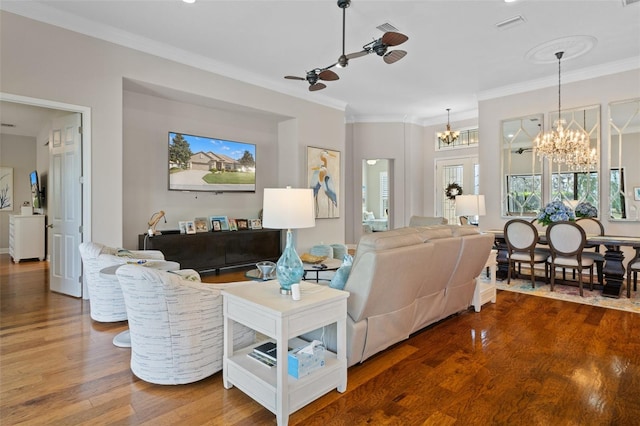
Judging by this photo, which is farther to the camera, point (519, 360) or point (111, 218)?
point (111, 218)

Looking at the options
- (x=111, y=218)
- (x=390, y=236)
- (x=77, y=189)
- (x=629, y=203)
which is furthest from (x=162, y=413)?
(x=629, y=203)

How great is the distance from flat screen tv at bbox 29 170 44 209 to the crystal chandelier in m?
9.85

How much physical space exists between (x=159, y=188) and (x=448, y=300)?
14.7ft

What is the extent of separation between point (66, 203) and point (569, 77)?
775 centimetres

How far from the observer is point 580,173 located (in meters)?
5.63

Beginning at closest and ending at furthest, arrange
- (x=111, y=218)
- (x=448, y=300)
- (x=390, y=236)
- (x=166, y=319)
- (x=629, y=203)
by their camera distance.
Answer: (x=166, y=319), (x=390, y=236), (x=448, y=300), (x=111, y=218), (x=629, y=203)

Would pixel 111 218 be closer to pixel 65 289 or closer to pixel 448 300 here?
pixel 65 289

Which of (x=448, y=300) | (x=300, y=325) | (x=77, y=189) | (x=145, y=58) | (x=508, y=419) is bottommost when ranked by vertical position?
(x=508, y=419)

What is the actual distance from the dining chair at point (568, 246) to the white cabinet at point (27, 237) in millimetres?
9229

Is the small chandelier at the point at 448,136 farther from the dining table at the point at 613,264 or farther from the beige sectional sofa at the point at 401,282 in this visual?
the beige sectional sofa at the point at 401,282

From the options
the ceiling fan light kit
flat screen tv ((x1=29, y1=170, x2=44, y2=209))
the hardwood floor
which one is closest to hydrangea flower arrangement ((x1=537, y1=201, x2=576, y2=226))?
the hardwood floor

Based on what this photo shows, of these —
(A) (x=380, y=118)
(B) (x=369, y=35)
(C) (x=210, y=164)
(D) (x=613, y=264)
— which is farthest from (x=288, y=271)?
(A) (x=380, y=118)

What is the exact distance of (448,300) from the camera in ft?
11.2

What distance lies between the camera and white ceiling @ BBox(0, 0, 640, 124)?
3.75 meters
